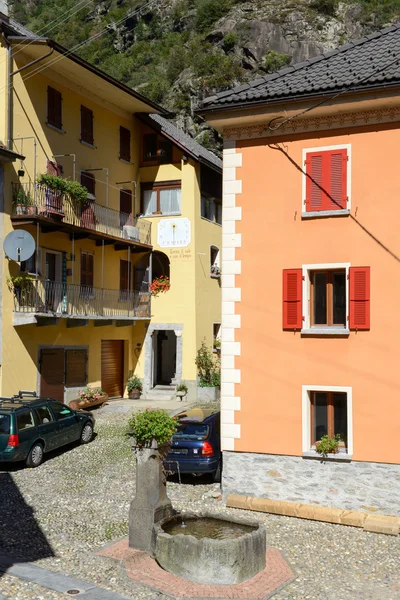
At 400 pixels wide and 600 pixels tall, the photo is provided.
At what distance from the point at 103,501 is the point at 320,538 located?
4.47 meters

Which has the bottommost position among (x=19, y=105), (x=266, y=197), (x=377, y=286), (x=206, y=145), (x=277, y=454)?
(x=277, y=454)

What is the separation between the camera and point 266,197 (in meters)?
13.4

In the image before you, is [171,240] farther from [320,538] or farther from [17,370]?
[320,538]

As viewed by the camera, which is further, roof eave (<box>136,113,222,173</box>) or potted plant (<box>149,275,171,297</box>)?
potted plant (<box>149,275,171,297</box>)

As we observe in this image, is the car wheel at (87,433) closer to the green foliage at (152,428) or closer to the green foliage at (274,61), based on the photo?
the green foliage at (152,428)

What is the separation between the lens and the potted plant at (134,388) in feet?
89.6

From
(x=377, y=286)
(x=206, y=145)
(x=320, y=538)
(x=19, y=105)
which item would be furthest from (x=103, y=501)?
(x=206, y=145)

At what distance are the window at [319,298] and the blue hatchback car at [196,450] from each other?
330 centimetres

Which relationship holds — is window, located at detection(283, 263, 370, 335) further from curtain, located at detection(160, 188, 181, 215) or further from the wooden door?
curtain, located at detection(160, 188, 181, 215)

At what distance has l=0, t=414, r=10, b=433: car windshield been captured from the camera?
50.4ft

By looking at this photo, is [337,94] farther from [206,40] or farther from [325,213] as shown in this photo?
[206,40]

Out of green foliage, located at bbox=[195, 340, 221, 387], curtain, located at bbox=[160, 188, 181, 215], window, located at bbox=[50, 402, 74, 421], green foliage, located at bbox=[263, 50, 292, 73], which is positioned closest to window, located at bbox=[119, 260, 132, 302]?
curtain, located at bbox=[160, 188, 181, 215]

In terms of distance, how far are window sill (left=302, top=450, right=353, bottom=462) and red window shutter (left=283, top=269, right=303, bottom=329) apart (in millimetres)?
2464

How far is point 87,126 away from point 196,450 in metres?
16.1
